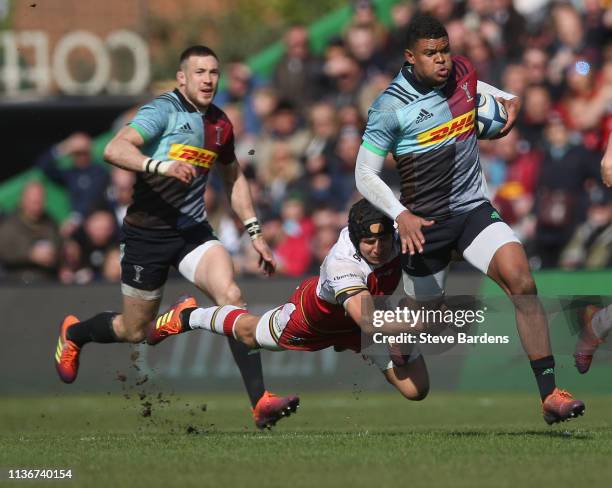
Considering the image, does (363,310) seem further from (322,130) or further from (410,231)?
(322,130)

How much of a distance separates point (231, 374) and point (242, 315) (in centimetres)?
559

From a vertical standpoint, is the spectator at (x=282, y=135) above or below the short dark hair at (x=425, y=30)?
below

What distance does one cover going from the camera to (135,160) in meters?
10.3

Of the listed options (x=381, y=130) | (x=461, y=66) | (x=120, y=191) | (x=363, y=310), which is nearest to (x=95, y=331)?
(x=363, y=310)

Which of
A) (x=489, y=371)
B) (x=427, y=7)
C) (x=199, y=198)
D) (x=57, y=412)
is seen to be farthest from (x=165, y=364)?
(x=427, y=7)

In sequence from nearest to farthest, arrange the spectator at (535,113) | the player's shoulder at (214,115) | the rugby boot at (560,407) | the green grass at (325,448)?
1. the green grass at (325,448)
2. the rugby boot at (560,407)
3. the player's shoulder at (214,115)
4. the spectator at (535,113)

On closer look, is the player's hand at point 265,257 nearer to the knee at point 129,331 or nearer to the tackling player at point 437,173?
the knee at point 129,331

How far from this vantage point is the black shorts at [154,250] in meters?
11.2

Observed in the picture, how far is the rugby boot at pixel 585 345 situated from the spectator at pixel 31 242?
9623 millimetres

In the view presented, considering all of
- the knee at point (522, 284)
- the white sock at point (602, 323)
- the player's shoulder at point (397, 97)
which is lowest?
the white sock at point (602, 323)

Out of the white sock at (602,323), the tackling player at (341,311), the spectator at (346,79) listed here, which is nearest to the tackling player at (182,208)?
the tackling player at (341,311)

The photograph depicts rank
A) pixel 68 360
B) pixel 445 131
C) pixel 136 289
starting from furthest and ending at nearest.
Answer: pixel 68 360
pixel 136 289
pixel 445 131

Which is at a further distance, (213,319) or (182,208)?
(182,208)

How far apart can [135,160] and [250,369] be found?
190 centimetres
